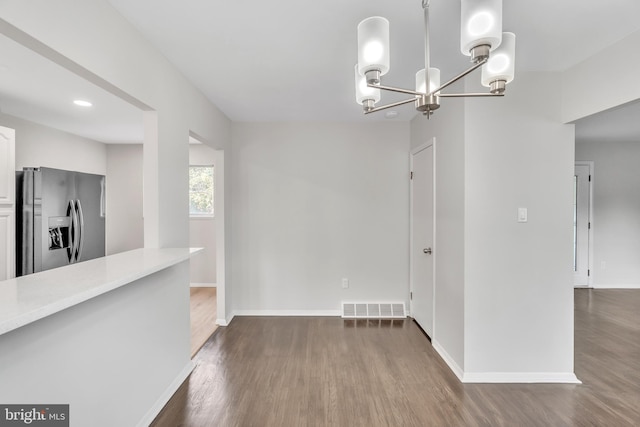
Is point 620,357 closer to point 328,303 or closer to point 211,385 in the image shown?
point 328,303

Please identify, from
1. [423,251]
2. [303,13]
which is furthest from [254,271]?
[303,13]

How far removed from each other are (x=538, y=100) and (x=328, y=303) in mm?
3039

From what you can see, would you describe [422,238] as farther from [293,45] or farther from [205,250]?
[205,250]

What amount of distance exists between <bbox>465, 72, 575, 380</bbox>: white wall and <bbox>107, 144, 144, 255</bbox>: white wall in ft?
16.0

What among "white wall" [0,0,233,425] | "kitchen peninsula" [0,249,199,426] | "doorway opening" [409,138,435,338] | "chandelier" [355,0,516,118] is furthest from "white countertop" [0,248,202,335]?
"doorway opening" [409,138,435,338]

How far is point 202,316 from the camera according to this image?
12.7 feet

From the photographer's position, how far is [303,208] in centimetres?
392

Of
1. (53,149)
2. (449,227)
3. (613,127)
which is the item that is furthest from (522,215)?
(53,149)

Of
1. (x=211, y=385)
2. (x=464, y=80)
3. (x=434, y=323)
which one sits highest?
(x=464, y=80)

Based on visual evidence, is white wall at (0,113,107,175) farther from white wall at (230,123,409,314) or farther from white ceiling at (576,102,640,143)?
white ceiling at (576,102,640,143)

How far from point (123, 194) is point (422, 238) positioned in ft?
15.3

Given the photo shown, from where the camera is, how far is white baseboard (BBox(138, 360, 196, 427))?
1914 millimetres

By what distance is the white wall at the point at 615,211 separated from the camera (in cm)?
509

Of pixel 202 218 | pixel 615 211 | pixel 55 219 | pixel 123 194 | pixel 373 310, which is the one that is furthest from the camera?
pixel 202 218
